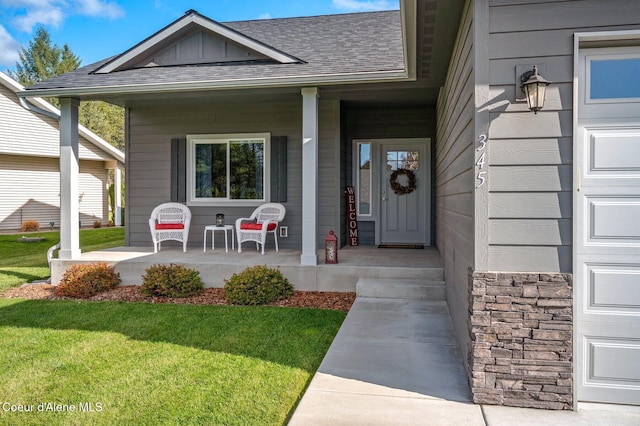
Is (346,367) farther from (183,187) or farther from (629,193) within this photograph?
(183,187)

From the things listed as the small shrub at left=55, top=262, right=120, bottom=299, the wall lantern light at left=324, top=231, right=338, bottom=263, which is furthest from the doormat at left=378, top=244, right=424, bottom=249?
the small shrub at left=55, top=262, right=120, bottom=299

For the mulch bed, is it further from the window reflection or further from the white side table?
the window reflection

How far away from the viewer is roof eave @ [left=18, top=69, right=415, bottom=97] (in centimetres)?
559

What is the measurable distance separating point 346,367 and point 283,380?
0.47m

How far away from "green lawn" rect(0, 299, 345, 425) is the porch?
3.07 ft

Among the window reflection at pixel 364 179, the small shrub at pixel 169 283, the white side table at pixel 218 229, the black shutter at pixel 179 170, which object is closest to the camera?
the small shrub at pixel 169 283

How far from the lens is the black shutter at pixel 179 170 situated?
7824 mm

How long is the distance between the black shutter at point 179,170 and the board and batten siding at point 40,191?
8822mm

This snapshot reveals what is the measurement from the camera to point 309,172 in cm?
593

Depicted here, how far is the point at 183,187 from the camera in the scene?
7.84m

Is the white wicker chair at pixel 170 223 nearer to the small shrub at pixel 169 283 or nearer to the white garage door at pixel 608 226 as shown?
the small shrub at pixel 169 283

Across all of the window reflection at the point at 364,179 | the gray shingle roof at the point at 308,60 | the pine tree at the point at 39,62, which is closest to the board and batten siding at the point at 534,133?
the gray shingle roof at the point at 308,60

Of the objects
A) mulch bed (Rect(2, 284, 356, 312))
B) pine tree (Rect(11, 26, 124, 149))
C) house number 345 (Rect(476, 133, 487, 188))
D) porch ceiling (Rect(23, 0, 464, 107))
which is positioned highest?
pine tree (Rect(11, 26, 124, 149))

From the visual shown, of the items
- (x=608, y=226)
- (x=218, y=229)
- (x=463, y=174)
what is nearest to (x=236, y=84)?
(x=218, y=229)
